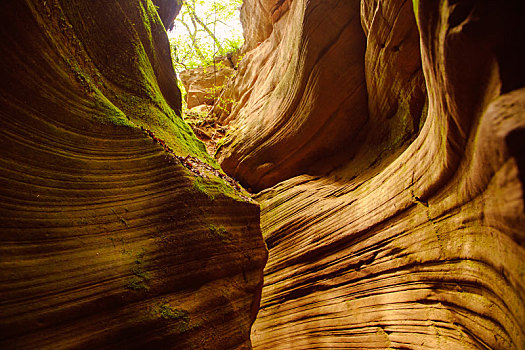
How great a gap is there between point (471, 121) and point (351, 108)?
13.6ft

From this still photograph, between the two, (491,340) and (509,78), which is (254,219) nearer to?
(491,340)

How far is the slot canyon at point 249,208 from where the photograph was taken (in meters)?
1.67

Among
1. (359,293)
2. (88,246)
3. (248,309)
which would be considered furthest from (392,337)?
(88,246)

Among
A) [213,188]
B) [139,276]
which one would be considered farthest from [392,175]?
[139,276]

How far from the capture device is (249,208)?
11.9 ft

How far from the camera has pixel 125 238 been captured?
2412mm

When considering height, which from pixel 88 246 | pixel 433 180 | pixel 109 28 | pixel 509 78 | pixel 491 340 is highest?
pixel 109 28

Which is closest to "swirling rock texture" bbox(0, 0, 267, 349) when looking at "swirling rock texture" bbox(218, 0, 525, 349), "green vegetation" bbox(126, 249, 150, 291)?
"green vegetation" bbox(126, 249, 150, 291)

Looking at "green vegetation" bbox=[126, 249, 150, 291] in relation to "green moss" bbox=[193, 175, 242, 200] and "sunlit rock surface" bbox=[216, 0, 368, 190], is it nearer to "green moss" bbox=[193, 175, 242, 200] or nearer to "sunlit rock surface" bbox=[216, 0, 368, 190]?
"green moss" bbox=[193, 175, 242, 200]

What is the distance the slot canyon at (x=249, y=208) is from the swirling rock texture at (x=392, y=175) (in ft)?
0.06

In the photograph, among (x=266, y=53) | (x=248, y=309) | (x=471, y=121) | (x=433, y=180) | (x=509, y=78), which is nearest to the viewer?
(x=509, y=78)

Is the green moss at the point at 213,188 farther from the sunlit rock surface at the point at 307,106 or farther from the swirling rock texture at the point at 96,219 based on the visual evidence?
the sunlit rock surface at the point at 307,106

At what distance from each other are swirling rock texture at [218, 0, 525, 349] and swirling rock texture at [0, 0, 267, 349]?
1.61 metres

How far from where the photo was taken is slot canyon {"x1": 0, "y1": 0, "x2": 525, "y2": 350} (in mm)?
1675
